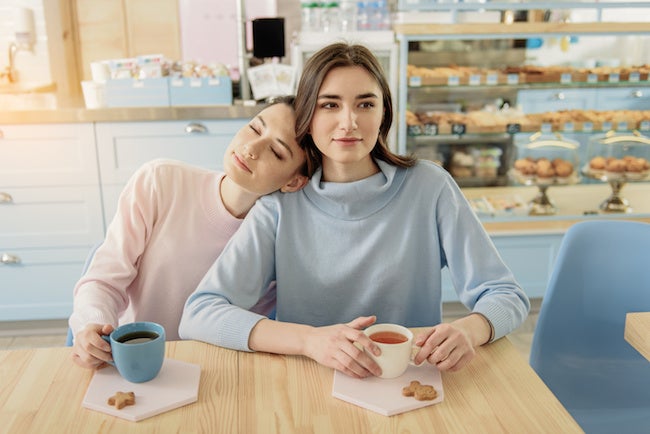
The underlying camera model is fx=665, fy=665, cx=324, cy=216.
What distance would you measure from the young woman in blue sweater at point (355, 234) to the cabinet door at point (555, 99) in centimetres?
182

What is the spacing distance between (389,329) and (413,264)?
0.31 metres

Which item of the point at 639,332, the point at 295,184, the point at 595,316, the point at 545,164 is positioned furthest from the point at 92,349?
the point at 545,164

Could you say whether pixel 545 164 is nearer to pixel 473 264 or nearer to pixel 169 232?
pixel 473 264

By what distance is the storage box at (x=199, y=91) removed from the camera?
2955 mm

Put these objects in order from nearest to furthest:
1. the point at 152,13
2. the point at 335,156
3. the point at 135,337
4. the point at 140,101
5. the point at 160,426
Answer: the point at 160,426 → the point at 135,337 → the point at 335,156 → the point at 140,101 → the point at 152,13

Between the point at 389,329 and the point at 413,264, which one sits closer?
the point at 389,329

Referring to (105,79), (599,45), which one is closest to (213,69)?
(105,79)

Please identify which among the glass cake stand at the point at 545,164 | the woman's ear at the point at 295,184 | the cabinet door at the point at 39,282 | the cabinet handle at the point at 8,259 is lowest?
the cabinet door at the point at 39,282

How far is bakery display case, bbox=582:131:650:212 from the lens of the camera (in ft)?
10.4

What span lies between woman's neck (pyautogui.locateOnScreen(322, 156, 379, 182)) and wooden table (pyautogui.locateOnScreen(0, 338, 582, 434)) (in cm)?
44

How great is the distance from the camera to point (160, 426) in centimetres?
99

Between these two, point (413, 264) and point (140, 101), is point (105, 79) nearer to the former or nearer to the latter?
point (140, 101)

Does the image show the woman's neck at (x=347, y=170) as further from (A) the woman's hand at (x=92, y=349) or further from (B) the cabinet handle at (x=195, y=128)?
(B) the cabinet handle at (x=195, y=128)

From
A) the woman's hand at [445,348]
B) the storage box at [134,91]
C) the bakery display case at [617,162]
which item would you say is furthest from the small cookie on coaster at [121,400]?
the bakery display case at [617,162]
